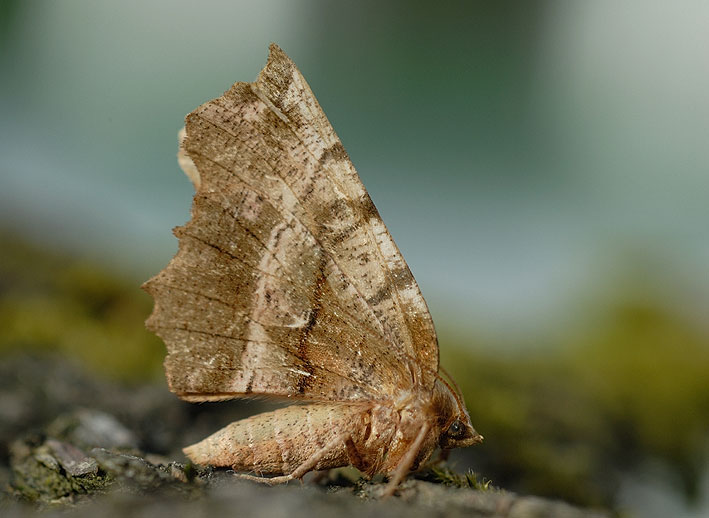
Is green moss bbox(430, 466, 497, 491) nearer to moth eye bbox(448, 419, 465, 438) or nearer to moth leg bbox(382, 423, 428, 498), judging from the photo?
moth eye bbox(448, 419, 465, 438)

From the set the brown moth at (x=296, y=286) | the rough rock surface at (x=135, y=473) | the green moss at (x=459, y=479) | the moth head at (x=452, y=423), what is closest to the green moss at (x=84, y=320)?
the rough rock surface at (x=135, y=473)

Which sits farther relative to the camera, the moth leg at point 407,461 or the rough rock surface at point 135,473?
the moth leg at point 407,461

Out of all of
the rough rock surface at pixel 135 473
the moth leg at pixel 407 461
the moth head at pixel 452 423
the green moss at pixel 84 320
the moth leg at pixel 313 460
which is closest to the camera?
the rough rock surface at pixel 135 473

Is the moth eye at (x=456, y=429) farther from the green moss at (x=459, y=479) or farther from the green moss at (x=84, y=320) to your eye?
the green moss at (x=84, y=320)

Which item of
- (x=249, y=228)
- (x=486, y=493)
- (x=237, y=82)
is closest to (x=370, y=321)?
(x=249, y=228)

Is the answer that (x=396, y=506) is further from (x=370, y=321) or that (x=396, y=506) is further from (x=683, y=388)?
(x=683, y=388)
